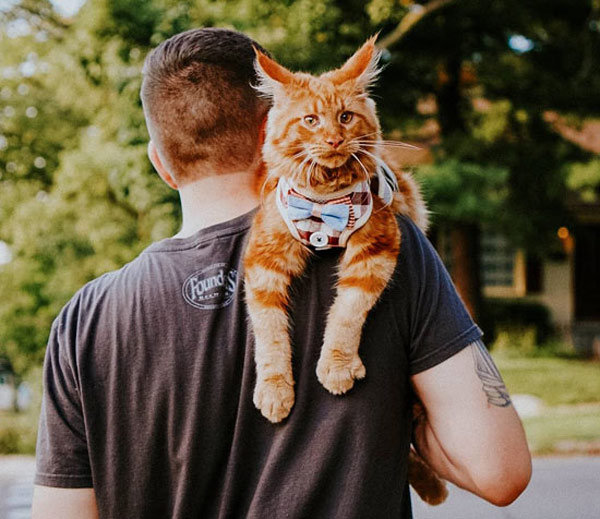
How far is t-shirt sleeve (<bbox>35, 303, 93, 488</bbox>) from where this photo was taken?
1613mm

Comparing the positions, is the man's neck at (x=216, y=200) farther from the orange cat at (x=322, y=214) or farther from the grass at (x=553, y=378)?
the grass at (x=553, y=378)

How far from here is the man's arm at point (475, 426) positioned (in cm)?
146

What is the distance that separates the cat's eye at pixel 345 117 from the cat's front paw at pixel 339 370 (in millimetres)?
659

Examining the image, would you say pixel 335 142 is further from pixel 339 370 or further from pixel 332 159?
pixel 339 370

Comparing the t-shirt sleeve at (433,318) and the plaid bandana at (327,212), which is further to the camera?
the plaid bandana at (327,212)

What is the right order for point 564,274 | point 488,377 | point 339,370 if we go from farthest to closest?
point 564,274
point 488,377
point 339,370

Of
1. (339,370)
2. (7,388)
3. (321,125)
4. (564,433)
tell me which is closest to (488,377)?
(339,370)

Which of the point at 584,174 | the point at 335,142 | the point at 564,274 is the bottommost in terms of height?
the point at 564,274

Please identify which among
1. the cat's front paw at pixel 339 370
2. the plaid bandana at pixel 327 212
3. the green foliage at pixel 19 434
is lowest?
the green foliage at pixel 19 434

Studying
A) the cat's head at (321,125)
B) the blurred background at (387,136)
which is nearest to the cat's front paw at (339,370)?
the cat's head at (321,125)

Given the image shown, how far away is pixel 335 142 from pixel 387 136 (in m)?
9.55

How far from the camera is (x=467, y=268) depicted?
556 inches

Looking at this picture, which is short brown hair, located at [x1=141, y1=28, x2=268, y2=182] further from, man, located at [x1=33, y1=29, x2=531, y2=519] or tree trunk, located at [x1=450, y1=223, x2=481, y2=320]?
tree trunk, located at [x1=450, y1=223, x2=481, y2=320]

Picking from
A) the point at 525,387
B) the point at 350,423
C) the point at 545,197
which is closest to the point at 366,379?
the point at 350,423
